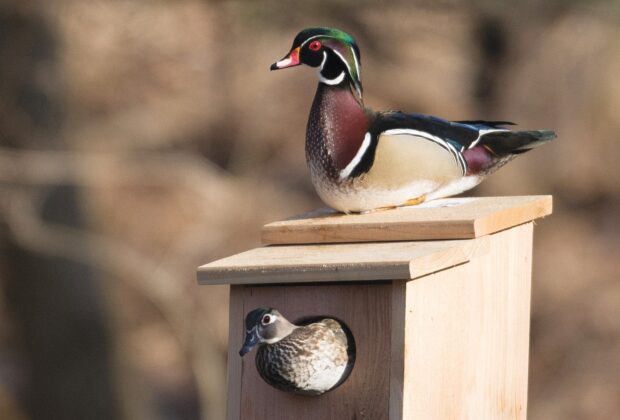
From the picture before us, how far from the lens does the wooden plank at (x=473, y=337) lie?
122 inches

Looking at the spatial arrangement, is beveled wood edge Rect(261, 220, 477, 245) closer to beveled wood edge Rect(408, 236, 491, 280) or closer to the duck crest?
beveled wood edge Rect(408, 236, 491, 280)

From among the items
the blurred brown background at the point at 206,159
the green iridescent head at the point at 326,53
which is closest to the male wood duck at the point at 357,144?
the green iridescent head at the point at 326,53

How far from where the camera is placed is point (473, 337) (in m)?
3.42

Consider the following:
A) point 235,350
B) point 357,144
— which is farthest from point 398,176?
point 235,350

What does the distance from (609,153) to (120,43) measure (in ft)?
11.4

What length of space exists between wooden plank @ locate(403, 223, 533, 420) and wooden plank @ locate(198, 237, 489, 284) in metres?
0.08

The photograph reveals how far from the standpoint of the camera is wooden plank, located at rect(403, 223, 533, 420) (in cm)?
309

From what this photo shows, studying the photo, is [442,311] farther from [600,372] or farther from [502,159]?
[600,372]

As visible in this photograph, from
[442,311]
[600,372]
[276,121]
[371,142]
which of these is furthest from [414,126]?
[276,121]

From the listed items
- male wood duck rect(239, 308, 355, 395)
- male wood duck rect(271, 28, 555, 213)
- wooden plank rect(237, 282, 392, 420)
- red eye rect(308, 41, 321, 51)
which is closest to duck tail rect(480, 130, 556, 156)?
male wood duck rect(271, 28, 555, 213)

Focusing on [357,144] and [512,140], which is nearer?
[357,144]

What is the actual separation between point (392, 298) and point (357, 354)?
0.17 m

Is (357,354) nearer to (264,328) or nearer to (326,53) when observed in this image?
(264,328)

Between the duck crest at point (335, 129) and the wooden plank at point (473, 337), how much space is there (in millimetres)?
398
